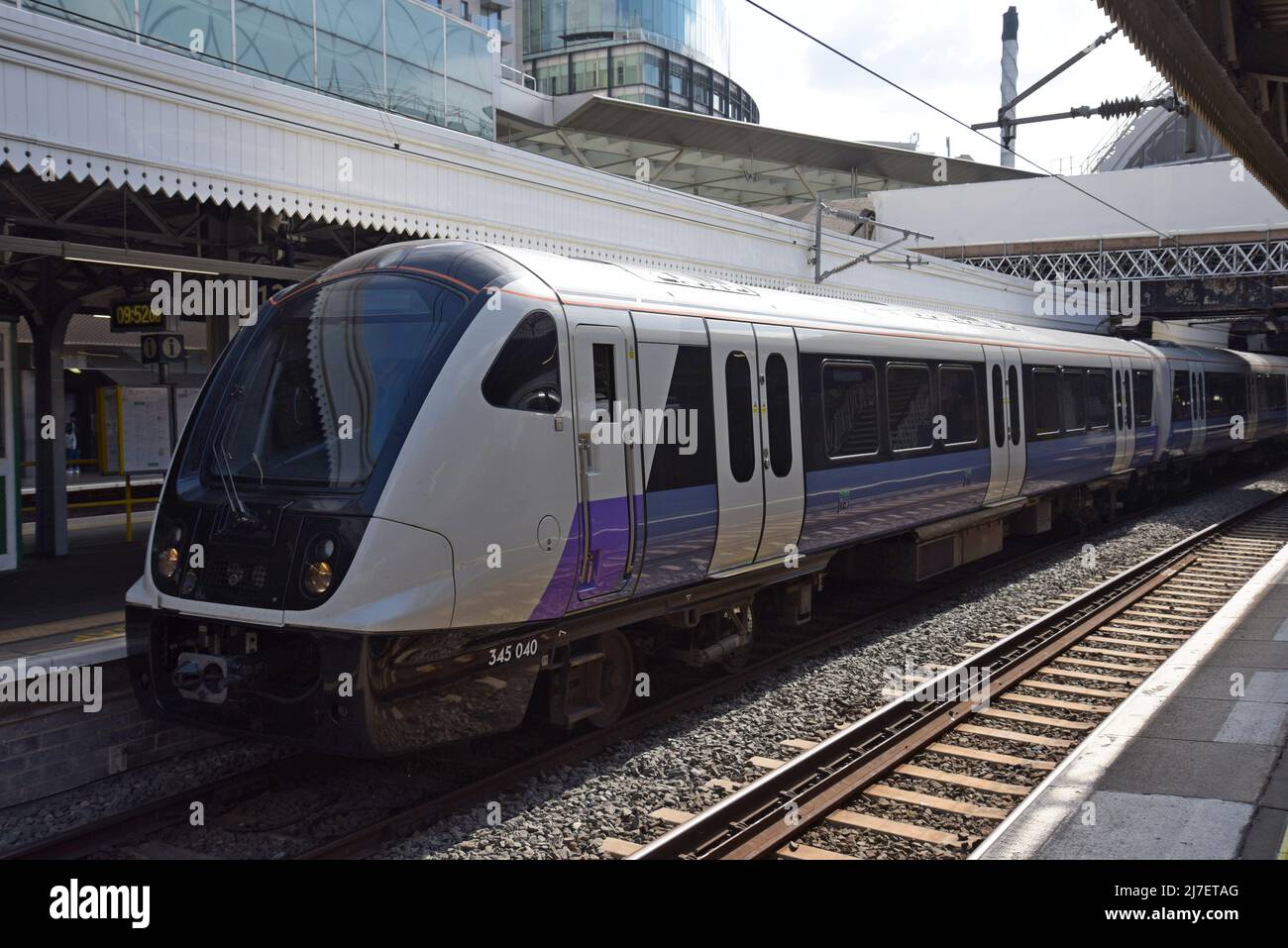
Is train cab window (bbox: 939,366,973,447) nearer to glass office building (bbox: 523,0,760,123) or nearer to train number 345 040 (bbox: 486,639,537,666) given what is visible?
train number 345 040 (bbox: 486,639,537,666)

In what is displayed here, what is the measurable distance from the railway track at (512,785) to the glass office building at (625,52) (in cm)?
6462

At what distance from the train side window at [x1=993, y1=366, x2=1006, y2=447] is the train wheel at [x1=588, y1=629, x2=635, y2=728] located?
6802mm

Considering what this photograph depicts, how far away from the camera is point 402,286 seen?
6645 mm

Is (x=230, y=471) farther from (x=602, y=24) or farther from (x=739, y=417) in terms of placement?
(x=602, y=24)

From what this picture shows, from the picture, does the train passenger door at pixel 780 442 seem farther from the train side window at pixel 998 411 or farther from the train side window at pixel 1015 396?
the train side window at pixel 1015 396

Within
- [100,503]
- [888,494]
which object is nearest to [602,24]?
[100,503]

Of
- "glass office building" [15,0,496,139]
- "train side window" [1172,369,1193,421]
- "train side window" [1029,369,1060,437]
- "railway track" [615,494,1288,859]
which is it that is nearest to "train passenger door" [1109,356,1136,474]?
"train side window" [1172,369,1193,421]

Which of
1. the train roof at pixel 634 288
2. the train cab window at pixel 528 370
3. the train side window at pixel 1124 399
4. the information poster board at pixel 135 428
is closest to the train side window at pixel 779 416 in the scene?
the train roof at pixel 634 288

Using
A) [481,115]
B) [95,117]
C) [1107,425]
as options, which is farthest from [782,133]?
[95,117]

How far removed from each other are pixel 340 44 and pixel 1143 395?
14.1 meters

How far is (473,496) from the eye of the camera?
6.12 m

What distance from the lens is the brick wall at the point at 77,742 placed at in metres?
6.53

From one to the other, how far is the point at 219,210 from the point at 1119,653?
924 centimetres
